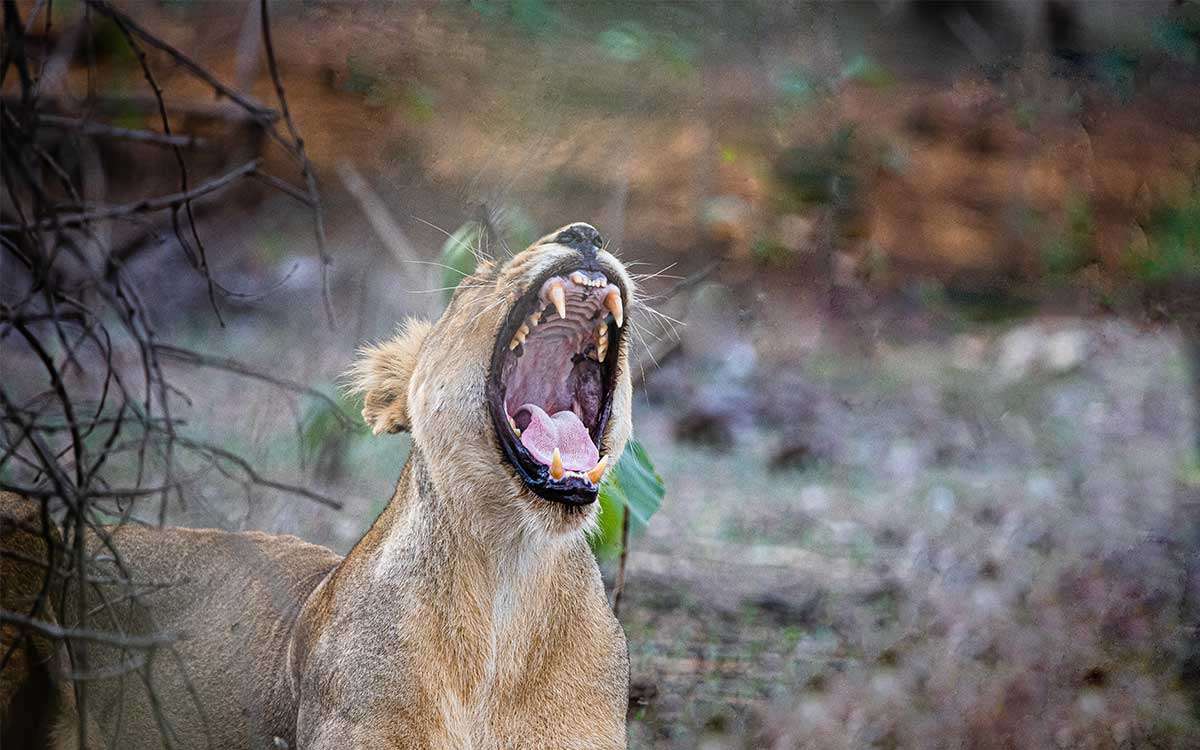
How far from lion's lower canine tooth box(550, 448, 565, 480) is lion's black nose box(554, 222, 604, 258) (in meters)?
0.52

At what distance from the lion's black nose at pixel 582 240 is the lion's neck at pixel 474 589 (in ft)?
2.34

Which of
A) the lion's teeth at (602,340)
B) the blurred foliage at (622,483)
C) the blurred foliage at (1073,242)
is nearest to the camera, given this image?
the lion's teeth at (602,340)

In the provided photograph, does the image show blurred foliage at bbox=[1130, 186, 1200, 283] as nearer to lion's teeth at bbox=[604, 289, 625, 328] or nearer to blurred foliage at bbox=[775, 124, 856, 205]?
blurred foliage at bbox=[775, 124, 856, 205]

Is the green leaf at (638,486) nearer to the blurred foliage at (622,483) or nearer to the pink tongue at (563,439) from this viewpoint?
the blurred foliage at (622,483)

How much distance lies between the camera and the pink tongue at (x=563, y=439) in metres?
3.38

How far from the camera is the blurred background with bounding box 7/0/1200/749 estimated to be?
5.74 metres

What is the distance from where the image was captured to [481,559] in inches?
130

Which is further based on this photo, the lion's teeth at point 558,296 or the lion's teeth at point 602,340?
the lion's teeth at point 602,340

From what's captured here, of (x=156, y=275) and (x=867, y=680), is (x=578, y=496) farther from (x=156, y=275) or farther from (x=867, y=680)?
(x=156, y=275)

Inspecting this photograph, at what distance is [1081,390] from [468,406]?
632cm

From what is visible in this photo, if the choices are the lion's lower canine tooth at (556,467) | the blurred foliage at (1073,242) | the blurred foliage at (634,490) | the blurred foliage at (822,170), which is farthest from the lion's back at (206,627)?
the blurred foliage at (1073,242)

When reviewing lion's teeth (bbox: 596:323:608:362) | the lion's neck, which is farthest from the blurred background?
the lion's neck

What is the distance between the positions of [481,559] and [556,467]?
32 cm

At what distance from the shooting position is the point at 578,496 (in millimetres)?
3209
